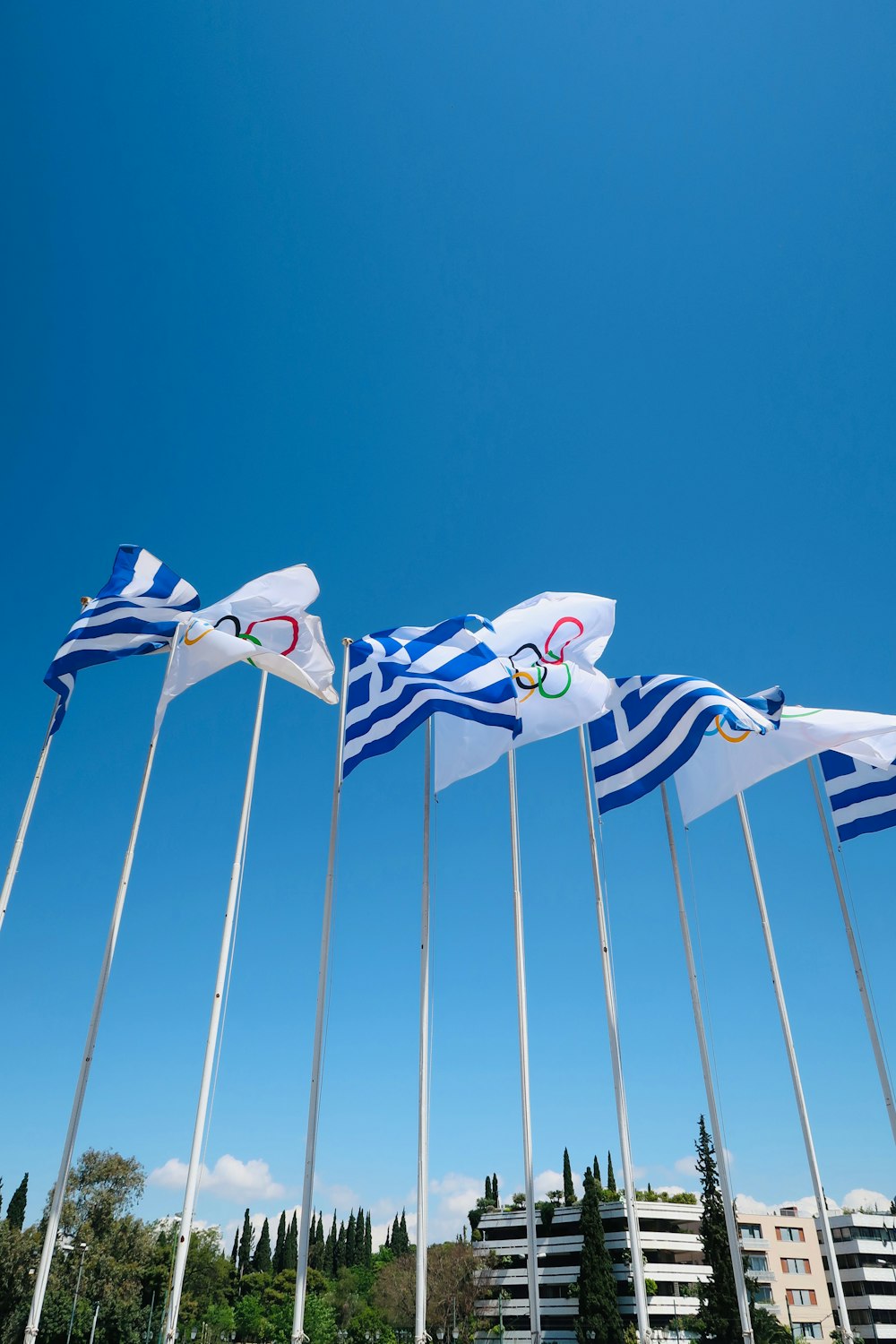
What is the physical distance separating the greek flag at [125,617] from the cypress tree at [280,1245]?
9857 cm

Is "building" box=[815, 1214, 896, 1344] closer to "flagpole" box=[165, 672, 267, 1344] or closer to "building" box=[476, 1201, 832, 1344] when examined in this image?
"building" box=[476, 1201, 832, 1344]

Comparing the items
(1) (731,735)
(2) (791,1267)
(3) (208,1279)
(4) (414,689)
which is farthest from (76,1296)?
(2) (791,1267)

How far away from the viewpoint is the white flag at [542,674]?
19266 mm

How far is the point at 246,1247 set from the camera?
100m

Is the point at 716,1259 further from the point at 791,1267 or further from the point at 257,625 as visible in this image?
the point at 257,625

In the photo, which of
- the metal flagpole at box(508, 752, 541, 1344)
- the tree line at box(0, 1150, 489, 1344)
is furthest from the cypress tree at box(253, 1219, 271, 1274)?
the metal flagpole at box(508, 752, 541, 1344)

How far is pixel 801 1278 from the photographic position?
79.4 m

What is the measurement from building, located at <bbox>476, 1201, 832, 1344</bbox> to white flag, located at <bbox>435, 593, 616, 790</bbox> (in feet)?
216

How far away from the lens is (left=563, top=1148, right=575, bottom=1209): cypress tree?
3275 inches

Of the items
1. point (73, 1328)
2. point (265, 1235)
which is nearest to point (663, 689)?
point (73, 1328)

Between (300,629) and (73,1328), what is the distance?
198ft

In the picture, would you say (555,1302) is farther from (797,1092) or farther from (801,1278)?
(797,1092)

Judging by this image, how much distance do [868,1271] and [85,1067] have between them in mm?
88198

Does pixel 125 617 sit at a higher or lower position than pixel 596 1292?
higher
